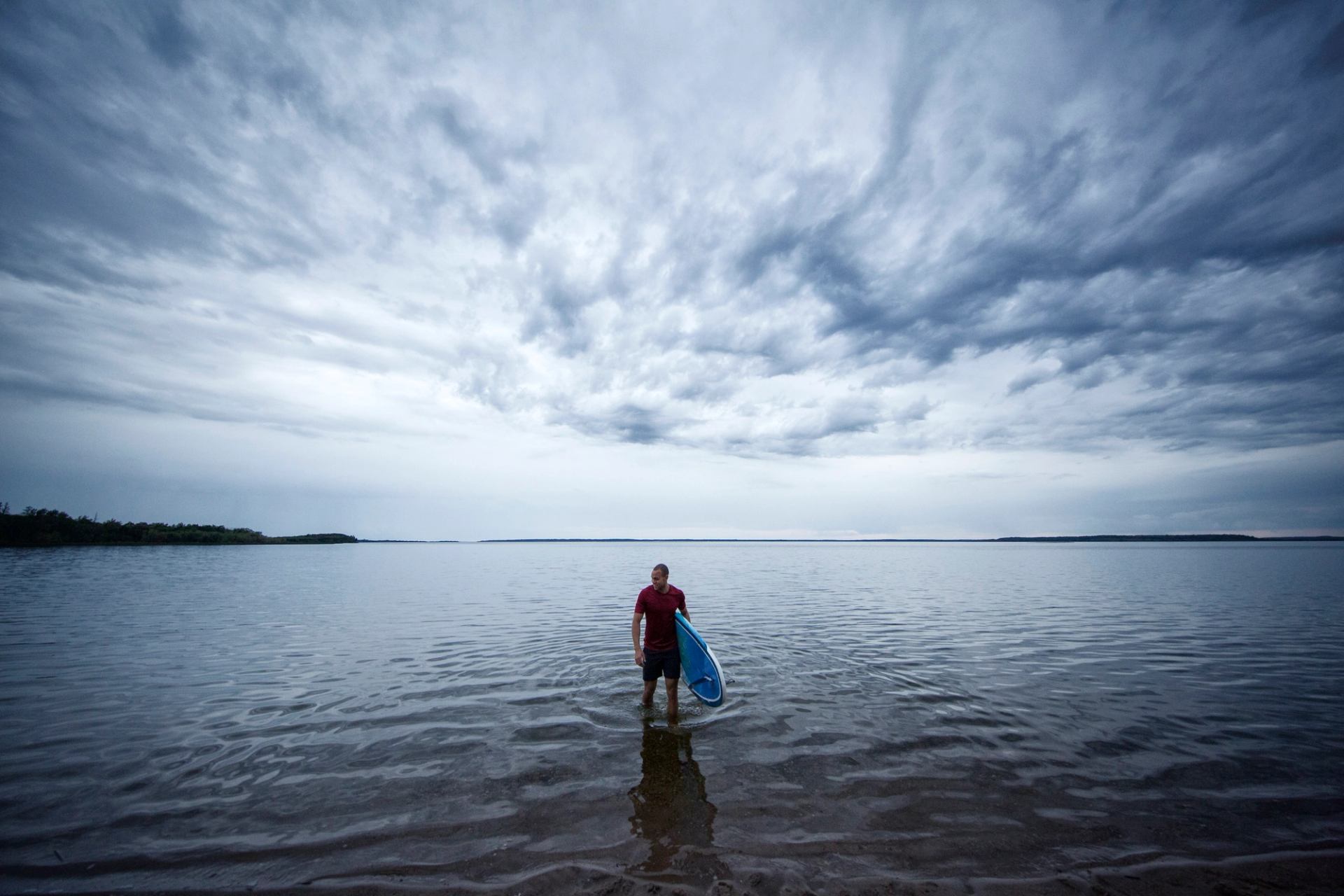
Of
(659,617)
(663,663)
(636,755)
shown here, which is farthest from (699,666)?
(636,755)

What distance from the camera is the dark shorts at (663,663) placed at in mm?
10656

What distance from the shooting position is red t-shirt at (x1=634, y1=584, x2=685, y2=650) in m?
10.5

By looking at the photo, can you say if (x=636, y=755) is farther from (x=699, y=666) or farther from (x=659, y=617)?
(x=659, y=617)

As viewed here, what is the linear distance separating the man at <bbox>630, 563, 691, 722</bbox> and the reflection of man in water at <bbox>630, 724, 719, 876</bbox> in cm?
152

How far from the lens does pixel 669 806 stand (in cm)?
701

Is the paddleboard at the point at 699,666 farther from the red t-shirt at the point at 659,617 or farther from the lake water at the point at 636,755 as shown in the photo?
the lake water at the point at 636,755

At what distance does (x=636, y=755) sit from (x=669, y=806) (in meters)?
1.85

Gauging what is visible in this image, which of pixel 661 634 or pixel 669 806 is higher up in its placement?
pixel 661 634

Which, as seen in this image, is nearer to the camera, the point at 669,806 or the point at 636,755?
the point at 669,806

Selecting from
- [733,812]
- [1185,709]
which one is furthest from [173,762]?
[1185,709]

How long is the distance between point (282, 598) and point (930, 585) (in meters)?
46.9

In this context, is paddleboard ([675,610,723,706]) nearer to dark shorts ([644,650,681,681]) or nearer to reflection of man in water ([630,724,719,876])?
dark shorts ([644,650,681,681])

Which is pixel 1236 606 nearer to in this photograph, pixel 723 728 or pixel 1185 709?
pixel 1185 709

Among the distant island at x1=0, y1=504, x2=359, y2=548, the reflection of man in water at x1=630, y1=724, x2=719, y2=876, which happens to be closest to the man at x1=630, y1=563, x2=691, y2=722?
the reflection of man in water at x1=630, y1=724, x2=719, y2=876
